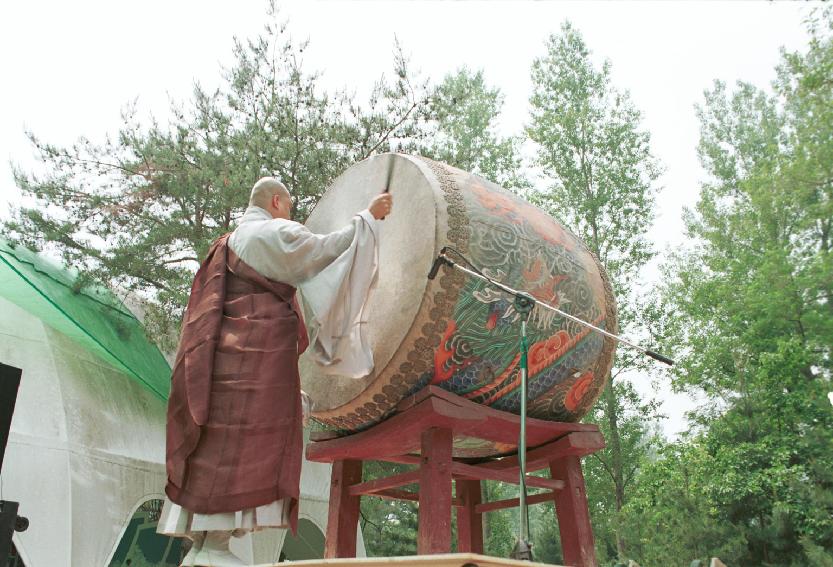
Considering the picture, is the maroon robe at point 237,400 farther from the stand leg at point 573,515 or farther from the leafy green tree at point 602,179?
the leafy green tree at point 602,179

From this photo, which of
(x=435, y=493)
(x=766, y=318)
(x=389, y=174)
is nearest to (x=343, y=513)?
(x=435, y=493)

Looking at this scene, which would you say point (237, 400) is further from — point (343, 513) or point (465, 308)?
point (343, 513)

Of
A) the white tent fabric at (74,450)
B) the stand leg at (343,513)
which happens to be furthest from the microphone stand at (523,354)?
the white tent fabric at (74,450)

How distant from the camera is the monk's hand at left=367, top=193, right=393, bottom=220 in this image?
→ 265cm

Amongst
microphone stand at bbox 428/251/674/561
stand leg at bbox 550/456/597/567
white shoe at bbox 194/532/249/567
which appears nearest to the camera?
microphone stand at bbox 428/251/674/561

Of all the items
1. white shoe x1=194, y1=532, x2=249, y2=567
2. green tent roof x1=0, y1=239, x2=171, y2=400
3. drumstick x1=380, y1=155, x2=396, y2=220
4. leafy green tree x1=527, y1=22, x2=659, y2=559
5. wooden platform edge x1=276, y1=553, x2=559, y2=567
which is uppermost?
leafy green tree x1=527, y1=22, x2=659, y2=559

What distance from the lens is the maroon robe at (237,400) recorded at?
2.20m

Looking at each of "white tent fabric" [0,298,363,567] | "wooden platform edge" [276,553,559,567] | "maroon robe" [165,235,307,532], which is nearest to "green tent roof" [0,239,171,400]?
"white tent fabric" [0,298,363,567]

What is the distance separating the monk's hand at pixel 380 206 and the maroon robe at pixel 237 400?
17.4 inches

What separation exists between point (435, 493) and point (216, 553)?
0.85 m

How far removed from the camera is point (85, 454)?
19.8 ft

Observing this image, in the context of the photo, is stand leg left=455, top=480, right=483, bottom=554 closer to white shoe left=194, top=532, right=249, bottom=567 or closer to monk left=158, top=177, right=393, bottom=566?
monk left=158, top=177, right=393, bottom=566

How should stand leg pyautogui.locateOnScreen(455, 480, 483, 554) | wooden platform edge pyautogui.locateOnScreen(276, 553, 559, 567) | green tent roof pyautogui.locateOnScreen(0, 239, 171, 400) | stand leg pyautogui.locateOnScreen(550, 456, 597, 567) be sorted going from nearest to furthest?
wooden platform edge pyautogui.locateOnScreen(276, 553, 559, 567) → stand leg pyautogui.locateOnScreen(550, 456, 597, 567) → stand leg pyautogui.locateOnScreen(455, 480, 483, 554) → green tent roof pyautogui.locateOnScreen(0, 239, 171, 400)

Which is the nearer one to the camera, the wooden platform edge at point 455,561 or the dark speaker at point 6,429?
the wooden platform edge at point 455,561
